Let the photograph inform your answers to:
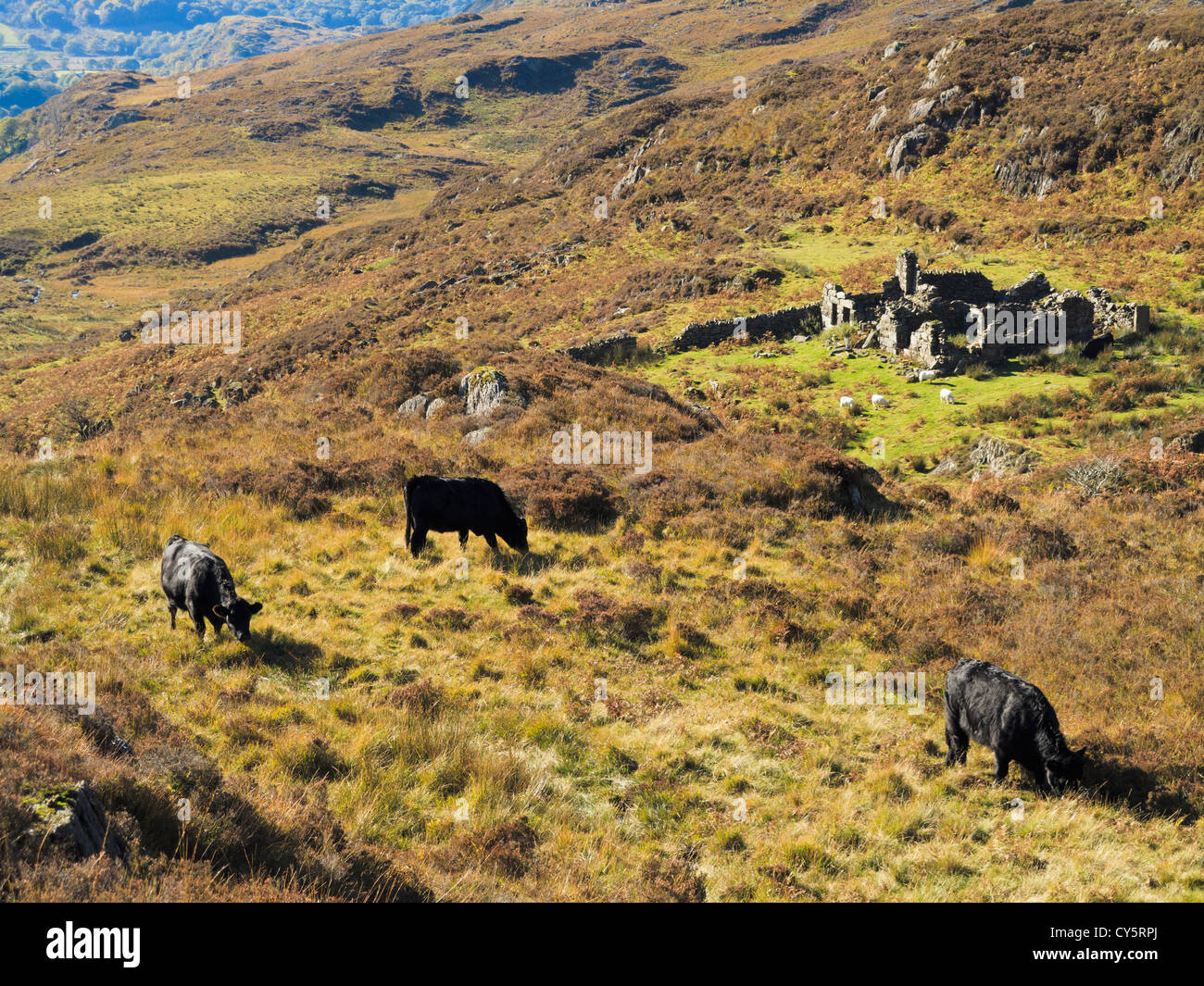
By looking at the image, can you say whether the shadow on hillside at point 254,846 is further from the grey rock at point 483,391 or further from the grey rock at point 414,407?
the grey rock at point 414,407

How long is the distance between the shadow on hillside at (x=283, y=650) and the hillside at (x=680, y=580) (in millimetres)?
75

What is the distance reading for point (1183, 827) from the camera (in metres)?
7.00

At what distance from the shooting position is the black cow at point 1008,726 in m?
7.48

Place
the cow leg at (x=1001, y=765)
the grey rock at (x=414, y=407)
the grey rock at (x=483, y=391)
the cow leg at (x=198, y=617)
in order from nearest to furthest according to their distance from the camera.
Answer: the cow leg at (x=1001, y=765)
the cow leg at (x=198, y=617)
the grey rock at (x=483, y=391)
the grey rock at (x=414, y=407)

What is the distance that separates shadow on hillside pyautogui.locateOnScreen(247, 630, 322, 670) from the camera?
363 inches

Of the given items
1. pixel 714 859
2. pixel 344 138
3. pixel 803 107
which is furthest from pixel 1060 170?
pixel 344 138

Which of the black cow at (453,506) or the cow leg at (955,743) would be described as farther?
the black cow at (453,506)

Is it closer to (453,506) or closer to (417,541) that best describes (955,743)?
(453,506)

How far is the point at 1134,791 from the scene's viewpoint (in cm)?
755

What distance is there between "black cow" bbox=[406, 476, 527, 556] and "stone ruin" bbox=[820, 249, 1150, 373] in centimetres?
1985

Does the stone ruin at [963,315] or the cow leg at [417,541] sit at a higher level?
the stone ruin at [963,315]

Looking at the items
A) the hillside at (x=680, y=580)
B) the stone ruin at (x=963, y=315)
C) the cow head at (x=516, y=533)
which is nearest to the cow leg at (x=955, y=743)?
the hillside at (x=680, y=580)
